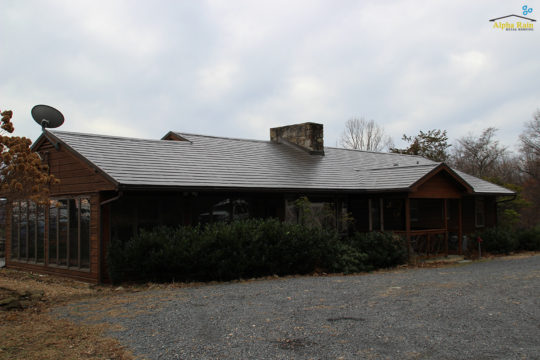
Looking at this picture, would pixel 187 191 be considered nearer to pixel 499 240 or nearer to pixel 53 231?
pixel 53 231

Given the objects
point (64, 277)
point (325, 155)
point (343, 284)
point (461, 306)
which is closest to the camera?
point (461, 306)

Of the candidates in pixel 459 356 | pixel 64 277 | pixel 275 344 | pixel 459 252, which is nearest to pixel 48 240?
pixel 64 277

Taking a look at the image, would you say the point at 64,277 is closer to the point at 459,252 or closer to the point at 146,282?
the point at 146,282

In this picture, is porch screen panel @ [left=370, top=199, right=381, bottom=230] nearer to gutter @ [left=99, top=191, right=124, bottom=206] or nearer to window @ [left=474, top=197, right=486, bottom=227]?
window @ [left=474, top=197, right=486, bottom=227]

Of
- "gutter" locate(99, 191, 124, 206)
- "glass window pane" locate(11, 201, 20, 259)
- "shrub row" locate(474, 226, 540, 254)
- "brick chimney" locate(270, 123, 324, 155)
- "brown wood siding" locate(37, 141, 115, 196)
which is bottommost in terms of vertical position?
"shrub row" locate(474, 226, 540, 254)

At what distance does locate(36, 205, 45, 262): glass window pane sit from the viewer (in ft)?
51.6

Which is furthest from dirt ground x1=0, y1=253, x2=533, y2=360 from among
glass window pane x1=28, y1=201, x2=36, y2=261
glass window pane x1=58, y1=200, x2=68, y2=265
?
glass window pane x1=28, y1=201, x2=36, y2=261

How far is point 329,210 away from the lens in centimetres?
1767

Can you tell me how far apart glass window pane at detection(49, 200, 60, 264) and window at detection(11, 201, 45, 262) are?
0.46 meters

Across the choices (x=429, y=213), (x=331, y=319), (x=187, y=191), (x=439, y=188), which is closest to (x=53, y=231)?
(x=187, y=191)

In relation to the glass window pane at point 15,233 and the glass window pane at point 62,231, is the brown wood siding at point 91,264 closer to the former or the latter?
the glass window pane at point 62,231

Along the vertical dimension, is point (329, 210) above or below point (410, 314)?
above

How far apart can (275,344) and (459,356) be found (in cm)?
211

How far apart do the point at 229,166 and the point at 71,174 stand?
15.9 feet
